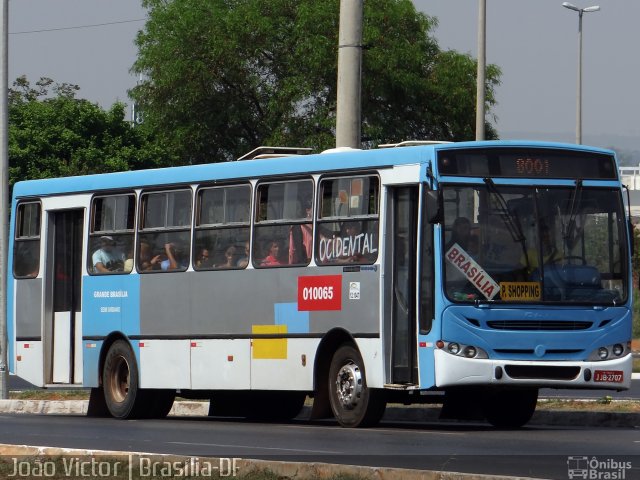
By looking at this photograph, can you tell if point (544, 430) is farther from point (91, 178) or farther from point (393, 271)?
point (91, 178)

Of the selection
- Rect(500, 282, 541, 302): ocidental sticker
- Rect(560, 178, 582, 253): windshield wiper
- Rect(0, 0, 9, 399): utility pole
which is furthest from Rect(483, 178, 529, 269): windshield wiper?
Rect(0, 0, 9, 399): utility pole

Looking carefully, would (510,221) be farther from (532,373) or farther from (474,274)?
(532,373)

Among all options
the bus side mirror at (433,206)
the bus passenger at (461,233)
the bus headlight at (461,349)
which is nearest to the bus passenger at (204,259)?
the bus side mirror at (433,206)

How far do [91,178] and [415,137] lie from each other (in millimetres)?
28418

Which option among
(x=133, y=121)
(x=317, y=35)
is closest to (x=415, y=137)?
(x=317, y=35)

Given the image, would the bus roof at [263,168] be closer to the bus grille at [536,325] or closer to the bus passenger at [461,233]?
the bus passenger at [461,233]

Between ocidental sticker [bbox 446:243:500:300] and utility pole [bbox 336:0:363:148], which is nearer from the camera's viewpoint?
ocidental sticker [bbox 446:243:500:300]

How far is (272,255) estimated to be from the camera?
18578 mm

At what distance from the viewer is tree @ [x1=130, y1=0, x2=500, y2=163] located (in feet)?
159

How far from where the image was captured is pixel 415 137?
4938cm

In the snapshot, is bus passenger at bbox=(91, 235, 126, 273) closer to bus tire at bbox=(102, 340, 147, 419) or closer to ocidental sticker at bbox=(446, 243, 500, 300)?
bus tire at bbox=(102, 340, 147, 419)

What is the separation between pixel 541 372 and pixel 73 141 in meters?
35.4

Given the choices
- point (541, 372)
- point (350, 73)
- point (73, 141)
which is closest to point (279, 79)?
point (73, 141)

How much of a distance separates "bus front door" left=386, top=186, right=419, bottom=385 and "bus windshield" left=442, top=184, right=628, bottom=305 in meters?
0.50
